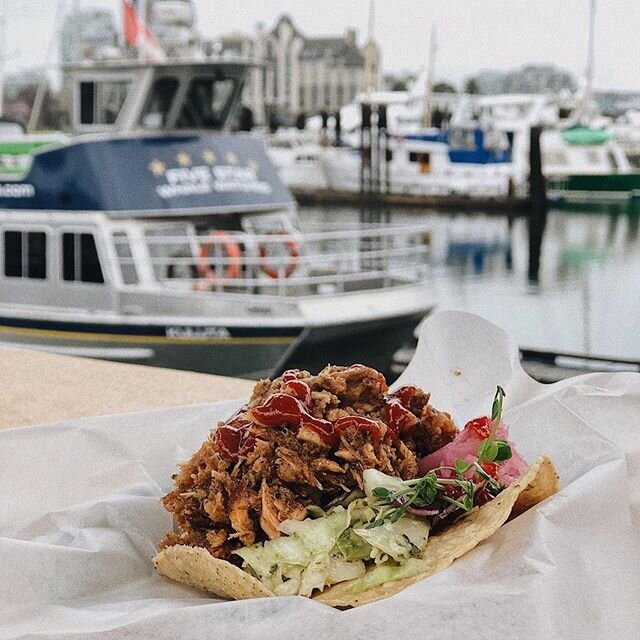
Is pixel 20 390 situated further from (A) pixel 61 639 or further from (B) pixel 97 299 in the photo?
(B) pixel 97 299

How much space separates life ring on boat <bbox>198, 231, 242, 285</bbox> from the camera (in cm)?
996

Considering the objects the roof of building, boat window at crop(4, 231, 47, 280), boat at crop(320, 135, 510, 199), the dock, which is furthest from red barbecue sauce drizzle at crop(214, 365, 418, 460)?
the roof of building

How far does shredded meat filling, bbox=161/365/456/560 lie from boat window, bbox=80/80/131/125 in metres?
9.95

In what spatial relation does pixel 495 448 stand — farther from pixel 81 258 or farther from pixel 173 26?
pixel 173 26

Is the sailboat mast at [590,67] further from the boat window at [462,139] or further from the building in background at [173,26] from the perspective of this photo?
the building in background at [173,26]

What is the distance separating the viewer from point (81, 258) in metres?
10.1

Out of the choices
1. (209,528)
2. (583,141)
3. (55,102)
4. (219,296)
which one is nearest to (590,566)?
(209,528)

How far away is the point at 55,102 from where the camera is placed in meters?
11.6

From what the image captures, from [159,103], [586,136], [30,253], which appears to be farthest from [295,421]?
[586,136]

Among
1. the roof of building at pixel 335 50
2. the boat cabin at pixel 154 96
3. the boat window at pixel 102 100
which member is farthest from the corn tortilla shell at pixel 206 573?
the roof of building at pixel 335 50

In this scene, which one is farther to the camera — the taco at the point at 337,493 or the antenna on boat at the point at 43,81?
the antenna on boat at the point at 43,81

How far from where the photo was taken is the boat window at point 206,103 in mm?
11273

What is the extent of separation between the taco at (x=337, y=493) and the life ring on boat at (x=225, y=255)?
806 centimetres

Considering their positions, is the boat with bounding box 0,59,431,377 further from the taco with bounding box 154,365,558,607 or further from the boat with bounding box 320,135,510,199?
the boat with bounding box 320,135,510,199
